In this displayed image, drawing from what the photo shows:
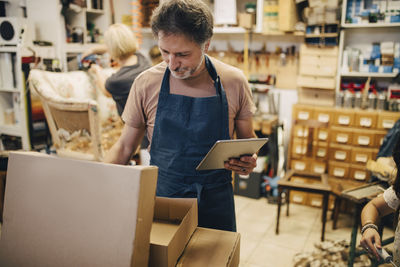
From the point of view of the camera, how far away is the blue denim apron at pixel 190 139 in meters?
1.43

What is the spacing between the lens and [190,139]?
143cm

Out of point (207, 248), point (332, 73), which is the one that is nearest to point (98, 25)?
point (332, 73)

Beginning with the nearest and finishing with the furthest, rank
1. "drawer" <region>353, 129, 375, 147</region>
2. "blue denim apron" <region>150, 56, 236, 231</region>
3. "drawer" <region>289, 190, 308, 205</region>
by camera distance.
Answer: "blue denim apron" <region>150, 56, 236, 231</region>
"drawer" <region>353, 129, 375, 147</region>
"drawer" <region>289, 190, 308, 205</region>

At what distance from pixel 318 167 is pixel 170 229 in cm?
299

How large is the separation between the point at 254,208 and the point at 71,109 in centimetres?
225

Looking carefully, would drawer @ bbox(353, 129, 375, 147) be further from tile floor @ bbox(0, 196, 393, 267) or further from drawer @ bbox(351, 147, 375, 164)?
tile floor @ bbox(0, 196, 393, 267)

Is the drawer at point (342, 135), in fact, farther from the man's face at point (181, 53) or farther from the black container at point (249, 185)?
the man's face at point (181, 53)

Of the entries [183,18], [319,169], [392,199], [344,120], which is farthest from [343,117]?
[183,18]

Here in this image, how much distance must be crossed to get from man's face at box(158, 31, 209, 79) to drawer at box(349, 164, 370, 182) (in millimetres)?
2842

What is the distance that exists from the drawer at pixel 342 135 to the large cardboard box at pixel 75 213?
3181 millimetres

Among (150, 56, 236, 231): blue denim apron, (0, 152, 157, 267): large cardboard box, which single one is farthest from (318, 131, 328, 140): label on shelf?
(0, 152, 157, 267): large cardboard box

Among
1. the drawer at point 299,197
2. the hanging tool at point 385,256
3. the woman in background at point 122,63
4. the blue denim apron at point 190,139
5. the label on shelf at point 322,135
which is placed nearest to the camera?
the hanging tool at point 385,256

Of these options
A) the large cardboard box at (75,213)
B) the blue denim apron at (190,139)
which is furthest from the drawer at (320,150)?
the large cardboard box at (75,213)

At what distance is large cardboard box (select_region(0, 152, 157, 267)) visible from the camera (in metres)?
0.84
